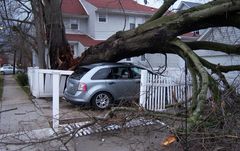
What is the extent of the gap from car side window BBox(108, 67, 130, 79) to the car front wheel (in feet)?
2.13

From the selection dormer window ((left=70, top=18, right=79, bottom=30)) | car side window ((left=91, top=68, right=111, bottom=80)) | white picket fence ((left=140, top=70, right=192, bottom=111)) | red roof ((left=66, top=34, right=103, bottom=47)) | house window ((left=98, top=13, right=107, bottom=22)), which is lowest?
white picket fence ((left=140, top=70, right=192, bottom=111))

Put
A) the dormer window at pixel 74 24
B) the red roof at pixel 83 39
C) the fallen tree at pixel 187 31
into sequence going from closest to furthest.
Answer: the fallen tree at pixel 187 31 → the red roof at pixel 83 39 → the dormer window at pixel 74 24

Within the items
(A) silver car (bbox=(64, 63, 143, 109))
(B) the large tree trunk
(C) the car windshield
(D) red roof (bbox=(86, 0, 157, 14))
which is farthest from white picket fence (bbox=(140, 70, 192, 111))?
(D) red roof (bbox=(86, 0, 157, 14))

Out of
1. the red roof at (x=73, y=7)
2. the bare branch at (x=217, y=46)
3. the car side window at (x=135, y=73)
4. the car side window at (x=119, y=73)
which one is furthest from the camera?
the red roof at (x=73, y=7)

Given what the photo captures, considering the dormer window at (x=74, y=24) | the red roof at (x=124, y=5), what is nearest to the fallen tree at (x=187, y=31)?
the red roof at (x=124, y=5)

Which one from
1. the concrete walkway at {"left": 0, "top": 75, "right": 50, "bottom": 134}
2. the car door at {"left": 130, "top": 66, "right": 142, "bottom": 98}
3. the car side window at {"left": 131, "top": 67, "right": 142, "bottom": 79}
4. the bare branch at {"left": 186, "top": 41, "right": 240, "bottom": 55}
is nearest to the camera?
the concrete walkway at {"left": 0, "top": 75, "right": 50, "bottom": 134}

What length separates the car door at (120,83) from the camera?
12516 millimetres

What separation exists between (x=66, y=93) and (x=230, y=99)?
756 centimetres

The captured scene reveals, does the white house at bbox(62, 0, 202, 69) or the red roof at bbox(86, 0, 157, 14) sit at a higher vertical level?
the red roof at bbox(86, 0, 157, 14)

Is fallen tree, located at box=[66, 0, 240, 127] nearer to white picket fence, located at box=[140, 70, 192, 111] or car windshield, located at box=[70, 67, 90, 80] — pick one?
white picket fence, located at box=[140, 70, 192, 111]

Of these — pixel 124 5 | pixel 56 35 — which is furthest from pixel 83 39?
pixel 56 35

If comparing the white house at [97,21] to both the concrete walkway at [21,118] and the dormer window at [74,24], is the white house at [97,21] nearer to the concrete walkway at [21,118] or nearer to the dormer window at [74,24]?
the dormer window at [74,24]

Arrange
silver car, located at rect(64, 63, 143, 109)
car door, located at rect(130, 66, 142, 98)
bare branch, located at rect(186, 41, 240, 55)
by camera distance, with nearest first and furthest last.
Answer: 1. bare branch, located at rect(186, 41, 240, 55)
2. silver car, located at rect(64, 63, 143, 109)
3. car door, located at rect(130, 66, 142, 98)

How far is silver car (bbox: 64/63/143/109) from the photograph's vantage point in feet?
40.0
